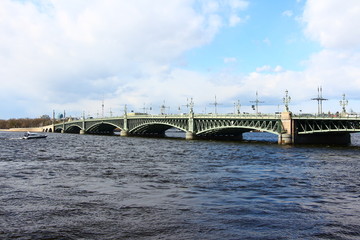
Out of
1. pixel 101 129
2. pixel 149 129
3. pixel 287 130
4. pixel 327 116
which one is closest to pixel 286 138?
pixel 287 130

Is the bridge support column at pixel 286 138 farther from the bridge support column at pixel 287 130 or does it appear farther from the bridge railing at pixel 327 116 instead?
the bridge railing at pixel 327 116

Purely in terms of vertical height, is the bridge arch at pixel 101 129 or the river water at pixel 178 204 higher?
the bridge arch at pixel 101 129

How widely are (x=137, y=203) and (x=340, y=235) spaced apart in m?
9.98

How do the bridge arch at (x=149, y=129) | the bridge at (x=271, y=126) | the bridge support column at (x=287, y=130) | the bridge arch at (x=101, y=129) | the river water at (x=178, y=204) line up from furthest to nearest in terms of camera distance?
the bridge arch at (x=101, y=129), the bridge arch at (x=149, y=129), the bridge support column at (x=287, y=130), the bridge at (x=271, y=126), the river water at (x=178, y=204)

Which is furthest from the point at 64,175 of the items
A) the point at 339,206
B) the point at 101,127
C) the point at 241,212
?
the point at 101,127

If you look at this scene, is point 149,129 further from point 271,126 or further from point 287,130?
point 287,130

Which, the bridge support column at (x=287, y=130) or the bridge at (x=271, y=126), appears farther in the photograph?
the bridge support column at (x=287, y=130)

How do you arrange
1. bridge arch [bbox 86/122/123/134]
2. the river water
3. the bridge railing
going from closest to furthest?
the river water, the bridge railing, bridge arch [bbox 86/122/123/134]

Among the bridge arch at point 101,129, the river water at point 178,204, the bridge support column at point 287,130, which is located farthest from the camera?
the bridge arch at point 101,129

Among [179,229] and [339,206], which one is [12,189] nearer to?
[179,229]

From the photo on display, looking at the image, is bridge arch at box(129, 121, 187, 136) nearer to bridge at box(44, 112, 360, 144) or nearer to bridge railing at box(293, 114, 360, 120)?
bridge at box(44, 112, 360, 144)

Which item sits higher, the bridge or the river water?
the bridge

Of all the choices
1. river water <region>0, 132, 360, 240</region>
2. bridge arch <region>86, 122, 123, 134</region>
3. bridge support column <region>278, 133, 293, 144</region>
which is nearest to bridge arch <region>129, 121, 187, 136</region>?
bridge arch <region>86, 122, 123, 134</region>

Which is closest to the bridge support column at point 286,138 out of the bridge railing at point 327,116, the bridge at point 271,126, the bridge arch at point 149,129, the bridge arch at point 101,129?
the bridge at point 271,126
